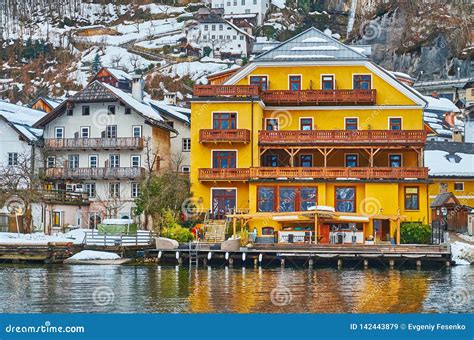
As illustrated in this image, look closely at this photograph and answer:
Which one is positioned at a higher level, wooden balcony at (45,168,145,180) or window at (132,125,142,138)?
window at (132,125,142,138)

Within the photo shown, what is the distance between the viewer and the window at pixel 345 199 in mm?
65438

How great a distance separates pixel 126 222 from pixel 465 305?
100ft

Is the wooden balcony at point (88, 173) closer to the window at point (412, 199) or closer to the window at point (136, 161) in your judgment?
the window at point (136, 161)

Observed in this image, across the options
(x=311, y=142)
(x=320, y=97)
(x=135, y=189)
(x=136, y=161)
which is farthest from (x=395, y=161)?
(x=136, y=161)

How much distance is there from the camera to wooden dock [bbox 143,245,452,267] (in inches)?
2114

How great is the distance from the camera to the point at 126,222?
2414 inches

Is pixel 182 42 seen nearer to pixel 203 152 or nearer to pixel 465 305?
pixel 203 152

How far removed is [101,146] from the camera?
255ft

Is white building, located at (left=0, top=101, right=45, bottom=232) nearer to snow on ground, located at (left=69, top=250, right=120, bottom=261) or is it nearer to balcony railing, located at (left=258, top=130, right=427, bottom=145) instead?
snow on ground, located at (left=69, top=250, right=120, bottom=261)

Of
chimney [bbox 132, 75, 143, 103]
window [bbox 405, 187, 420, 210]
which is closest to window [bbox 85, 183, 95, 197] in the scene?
chimney [bbox 132, 75, 143, 103]

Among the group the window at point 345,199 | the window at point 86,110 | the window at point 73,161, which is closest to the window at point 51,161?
the window at point 73,161

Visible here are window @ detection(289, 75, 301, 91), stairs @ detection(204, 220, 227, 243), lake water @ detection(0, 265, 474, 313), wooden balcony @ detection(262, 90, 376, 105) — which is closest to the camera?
lake water @ detection(0, 265, 474, 313)

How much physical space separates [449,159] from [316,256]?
1278 inches

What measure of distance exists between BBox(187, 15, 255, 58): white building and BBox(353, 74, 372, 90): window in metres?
119
